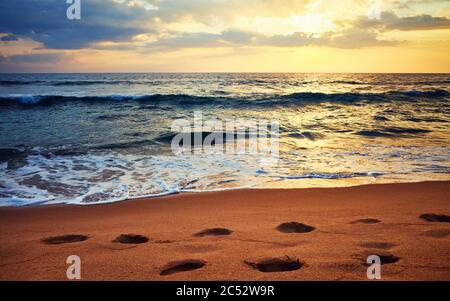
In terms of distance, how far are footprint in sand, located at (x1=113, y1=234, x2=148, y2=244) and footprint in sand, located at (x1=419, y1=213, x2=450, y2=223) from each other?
3.43 meters

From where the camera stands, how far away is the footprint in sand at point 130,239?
146 inches

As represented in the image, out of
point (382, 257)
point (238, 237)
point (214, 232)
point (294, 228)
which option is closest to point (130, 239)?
point (214, 232)

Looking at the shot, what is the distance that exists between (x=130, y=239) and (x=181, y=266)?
3.39 feet

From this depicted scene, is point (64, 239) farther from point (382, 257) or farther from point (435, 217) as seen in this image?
point (435, 217)

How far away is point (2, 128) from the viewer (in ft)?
45.4

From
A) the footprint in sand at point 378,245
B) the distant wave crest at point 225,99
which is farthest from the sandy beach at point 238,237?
the distant wave crest at point 225,99

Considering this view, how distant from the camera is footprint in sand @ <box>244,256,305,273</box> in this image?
2.88m

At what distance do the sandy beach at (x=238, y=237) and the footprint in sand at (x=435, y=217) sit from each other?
0.10ft

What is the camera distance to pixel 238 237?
3691 mm

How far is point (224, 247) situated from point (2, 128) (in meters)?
13.9

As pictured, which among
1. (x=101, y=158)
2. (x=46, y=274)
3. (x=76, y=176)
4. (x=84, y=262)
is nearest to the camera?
(x=46, y=274)

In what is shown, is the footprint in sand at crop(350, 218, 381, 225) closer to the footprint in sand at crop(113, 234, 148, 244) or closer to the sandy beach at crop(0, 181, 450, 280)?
the sandy beach at crop(0, 181, 450, 280)
